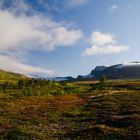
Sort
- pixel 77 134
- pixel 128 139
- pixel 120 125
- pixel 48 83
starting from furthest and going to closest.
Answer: pixel 48 83 → pixel 120 125 → pixel 77 134 → pixel 128 139

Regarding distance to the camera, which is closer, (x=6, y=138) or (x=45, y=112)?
(x=6, y=138)

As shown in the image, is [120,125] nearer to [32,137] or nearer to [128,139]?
[128,139]

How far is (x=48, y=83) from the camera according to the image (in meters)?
148

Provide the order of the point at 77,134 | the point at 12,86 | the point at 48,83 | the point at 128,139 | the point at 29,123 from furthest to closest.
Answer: the point at 48,83
the point at 12,86
the point at 29,123
the point at 77,134
the point at 128,139

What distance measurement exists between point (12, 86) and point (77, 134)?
10363cm

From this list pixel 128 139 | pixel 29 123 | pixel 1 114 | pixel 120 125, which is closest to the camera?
pixel 128 139

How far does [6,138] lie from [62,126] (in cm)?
1012

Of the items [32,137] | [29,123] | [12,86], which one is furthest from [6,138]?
[12,86]

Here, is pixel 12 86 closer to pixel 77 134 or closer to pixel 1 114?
pixel 1 114

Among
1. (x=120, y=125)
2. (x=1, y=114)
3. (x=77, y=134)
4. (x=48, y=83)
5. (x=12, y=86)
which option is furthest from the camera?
(x=48, y=83)

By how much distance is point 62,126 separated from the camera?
144 ft

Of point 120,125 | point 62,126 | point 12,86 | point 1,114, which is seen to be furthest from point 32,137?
point 12,86

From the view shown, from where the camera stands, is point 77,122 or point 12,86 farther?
point 12,86

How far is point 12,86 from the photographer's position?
138 m
